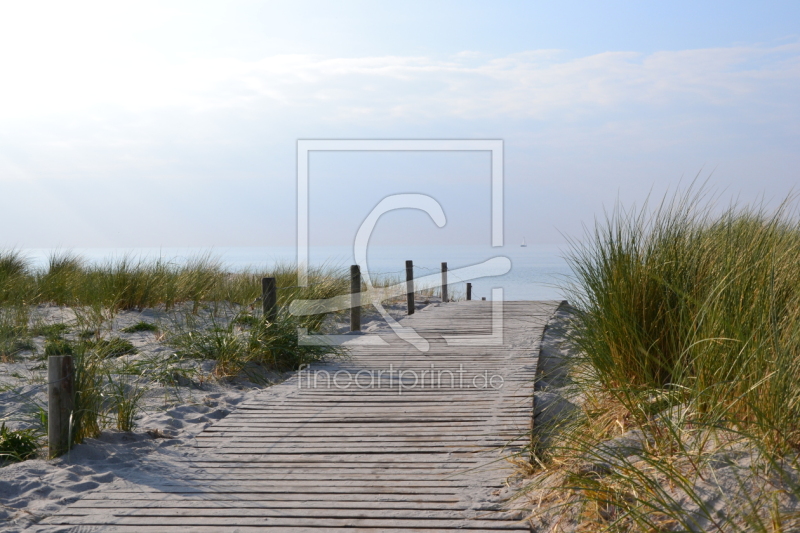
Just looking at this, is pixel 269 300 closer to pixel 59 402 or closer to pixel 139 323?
pixel 139 323

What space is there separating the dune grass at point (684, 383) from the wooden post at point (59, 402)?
9.10 feet

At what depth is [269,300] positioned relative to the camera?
268 inches

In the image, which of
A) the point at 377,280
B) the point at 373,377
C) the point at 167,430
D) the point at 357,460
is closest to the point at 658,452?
the point at 357,460

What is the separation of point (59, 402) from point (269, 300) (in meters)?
3.08

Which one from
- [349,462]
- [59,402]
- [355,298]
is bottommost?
[349,462]

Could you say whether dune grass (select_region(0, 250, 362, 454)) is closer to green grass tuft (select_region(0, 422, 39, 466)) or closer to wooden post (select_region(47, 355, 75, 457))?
wooden post (select_region(47, 355, 75, 457))

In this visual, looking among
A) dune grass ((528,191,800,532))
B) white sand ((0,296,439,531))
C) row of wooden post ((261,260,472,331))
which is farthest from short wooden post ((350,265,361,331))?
dune grass ((528,191,800,532))

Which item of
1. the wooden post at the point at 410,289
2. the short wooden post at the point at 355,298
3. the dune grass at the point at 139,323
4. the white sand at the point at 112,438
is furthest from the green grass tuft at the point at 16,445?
the wooden post at the point at 410,289

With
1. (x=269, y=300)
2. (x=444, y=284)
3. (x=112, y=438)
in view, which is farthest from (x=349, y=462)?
(x=444, y=284)

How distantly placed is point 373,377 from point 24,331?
419 centimetres

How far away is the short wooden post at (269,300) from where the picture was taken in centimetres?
676

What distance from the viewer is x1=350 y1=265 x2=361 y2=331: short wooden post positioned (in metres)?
9.00

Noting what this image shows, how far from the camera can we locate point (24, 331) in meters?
7.30

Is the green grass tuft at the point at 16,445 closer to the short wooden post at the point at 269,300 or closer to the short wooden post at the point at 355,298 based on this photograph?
the short wooden post at the point at 269,300
